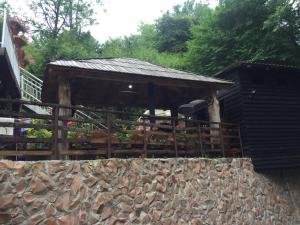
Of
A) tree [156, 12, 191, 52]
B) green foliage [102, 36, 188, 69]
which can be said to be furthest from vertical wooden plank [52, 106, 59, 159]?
tree [156, 12, 191, 52]

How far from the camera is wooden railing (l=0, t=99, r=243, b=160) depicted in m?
7.15

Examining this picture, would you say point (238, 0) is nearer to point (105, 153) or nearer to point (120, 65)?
point (120, 65)

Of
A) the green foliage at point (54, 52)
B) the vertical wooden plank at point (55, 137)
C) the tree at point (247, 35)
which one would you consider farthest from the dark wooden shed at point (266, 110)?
the green foliage at point (54, 52)

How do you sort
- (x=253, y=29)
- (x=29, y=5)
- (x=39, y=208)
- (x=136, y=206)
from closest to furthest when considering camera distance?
1. (x=39, y=208)
2. (x=136, y=206)
3. (x=253, y=29)
4. (x=29, y=5)

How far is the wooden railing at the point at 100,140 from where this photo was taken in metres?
7.15

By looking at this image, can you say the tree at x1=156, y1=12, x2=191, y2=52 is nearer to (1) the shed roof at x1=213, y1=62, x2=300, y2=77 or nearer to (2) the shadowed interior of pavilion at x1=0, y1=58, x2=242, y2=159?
(2) the shadowed interior of pavilion at x1=0, y1=58, x2=242, y2=159

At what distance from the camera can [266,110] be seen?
13.3m

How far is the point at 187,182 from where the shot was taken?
31.8 ft

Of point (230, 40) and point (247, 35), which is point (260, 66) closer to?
point (247, 35)

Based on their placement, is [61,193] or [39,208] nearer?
[39,208]

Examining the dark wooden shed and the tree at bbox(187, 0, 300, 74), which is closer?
the dark wooden shed

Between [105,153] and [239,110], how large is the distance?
6.34 metres

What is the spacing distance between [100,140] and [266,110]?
7.21m

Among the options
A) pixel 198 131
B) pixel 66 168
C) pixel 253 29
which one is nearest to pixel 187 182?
pixel 198 131
